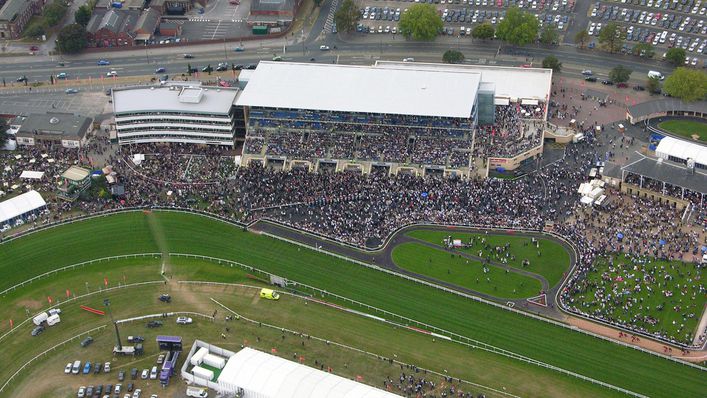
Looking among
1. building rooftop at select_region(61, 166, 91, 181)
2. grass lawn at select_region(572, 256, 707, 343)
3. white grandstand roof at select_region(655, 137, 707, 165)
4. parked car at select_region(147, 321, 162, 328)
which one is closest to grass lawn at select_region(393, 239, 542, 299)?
grass lawn at select_region(572, 256, 707, 343)

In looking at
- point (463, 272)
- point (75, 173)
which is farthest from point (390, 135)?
point (75, 173)

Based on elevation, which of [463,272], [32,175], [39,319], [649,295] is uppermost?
[32,175]

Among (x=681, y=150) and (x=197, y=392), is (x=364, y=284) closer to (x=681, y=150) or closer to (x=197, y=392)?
(x=197, y=392)

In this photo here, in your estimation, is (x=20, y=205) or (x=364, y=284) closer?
(x=364, y=284)

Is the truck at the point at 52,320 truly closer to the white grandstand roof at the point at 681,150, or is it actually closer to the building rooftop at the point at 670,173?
the building rooftop at the point at 670,173

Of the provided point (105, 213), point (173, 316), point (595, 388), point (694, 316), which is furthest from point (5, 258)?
point (694, 316)

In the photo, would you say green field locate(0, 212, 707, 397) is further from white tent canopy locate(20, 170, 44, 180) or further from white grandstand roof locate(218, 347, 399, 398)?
white grandstand roof locate(218, 347, 399, 398)
